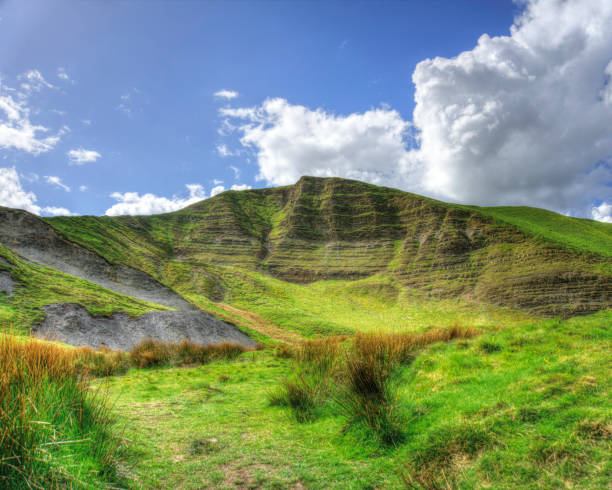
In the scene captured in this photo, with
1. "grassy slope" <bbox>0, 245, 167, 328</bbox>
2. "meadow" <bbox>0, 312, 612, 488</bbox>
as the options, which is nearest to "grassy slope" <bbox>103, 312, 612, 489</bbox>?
"meadow" <bbox>0, 312, 612, 488</bbox>

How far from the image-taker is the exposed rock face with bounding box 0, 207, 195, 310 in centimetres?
4188

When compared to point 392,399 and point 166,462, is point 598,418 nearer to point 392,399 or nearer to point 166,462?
point 392,399

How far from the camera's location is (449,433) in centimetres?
423

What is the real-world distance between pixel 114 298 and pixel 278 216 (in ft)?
278

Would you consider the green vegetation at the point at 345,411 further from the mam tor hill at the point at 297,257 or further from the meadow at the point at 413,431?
the mam tor hill at the point at 297,257

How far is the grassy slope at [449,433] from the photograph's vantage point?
137 inches

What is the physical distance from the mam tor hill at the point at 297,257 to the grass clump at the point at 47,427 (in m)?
23.9

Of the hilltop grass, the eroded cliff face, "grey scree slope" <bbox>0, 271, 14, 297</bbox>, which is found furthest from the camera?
the eroded cliff face

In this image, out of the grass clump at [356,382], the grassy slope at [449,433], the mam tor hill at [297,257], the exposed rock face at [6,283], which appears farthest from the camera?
the mam tor hill at [297,257]

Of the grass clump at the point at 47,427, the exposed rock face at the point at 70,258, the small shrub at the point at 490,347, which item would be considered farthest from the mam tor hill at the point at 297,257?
the small shrub at the point at 490,347

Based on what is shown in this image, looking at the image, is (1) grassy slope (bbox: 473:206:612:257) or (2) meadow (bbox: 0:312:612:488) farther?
(1) grassy slope (bbox: 473:206:612:257)

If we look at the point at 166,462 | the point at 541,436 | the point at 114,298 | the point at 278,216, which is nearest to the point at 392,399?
the point at 541,436

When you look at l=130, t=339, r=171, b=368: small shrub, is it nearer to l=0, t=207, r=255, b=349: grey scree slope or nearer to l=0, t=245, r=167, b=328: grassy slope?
l=0, t=207, r=255, b=349: grey scree slope

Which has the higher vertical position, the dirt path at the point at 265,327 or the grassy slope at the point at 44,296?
the grassy slope at the point at 44,296
